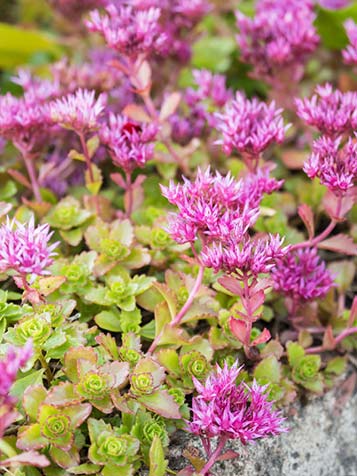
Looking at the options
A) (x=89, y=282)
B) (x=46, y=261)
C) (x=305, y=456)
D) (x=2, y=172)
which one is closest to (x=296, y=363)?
(x=305, y=456)

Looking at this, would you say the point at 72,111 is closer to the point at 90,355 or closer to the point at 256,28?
the point at 90,355

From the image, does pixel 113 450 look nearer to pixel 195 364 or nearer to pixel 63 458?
pixel 63 458

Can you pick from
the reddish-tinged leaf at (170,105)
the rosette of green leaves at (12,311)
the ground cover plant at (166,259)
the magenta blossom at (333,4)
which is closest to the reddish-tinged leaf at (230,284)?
the ground cover plant at (166,259)

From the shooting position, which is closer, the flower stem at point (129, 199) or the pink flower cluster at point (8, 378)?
the pink flower cluster at point (8, 378)

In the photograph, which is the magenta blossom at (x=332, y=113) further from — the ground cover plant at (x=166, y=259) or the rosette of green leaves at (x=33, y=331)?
the rosette of green leaves at (x=33, y=331)

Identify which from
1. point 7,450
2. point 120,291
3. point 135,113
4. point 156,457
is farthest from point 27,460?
point 135,113

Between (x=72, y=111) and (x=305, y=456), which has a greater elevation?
(x=72, y=111)
